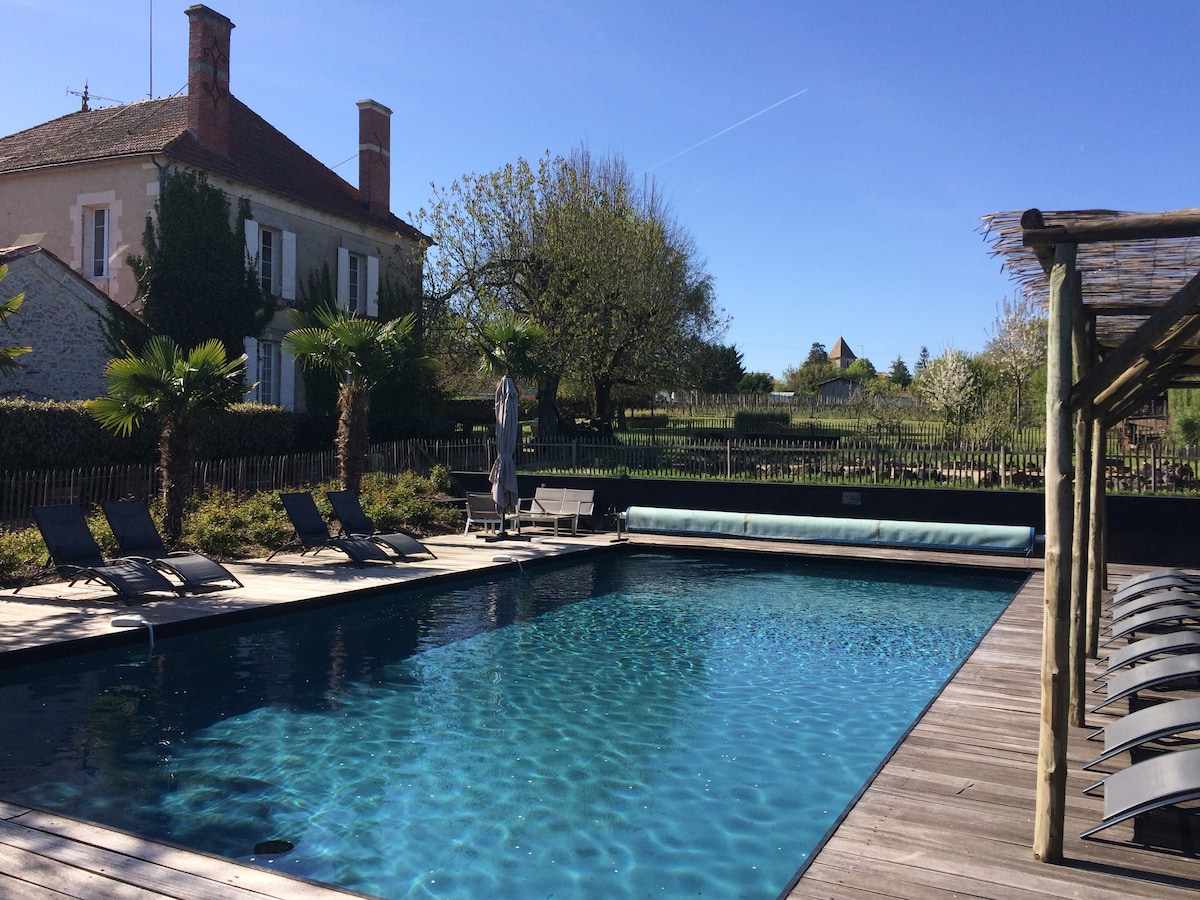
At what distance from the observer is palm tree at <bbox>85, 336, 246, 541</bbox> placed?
1148 cm

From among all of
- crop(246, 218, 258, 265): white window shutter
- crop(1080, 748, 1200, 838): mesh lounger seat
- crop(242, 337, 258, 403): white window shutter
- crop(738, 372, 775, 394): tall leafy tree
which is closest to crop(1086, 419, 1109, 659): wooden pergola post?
crop(1080, 748, 1200, 838): mesh lounger seat

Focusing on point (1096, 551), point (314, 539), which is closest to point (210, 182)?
point (314, 539)

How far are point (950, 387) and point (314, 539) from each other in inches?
808

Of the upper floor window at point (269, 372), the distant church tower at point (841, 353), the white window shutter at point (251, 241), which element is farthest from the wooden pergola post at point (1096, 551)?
the distant church tower at point (841, 353)

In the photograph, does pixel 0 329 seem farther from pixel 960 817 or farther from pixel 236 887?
pixel 960 817

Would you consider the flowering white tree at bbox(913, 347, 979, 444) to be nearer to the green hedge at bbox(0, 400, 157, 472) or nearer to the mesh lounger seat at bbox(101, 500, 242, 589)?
the mesh lounger seat at bbox(101, 500, 242, 589)

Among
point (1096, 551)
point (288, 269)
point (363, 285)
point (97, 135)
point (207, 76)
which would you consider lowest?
point (1096, 551)

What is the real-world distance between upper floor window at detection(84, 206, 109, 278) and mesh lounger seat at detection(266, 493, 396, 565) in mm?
12083

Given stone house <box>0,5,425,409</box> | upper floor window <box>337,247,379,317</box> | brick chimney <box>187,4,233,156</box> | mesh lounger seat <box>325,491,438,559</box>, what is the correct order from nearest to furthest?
mesh lounger seat <box>325,491,438,559</box> < stone house <box>0,5,425,409</box> < brick chimney <box>187,4,233,156</box> < upper floor window <box>337,247,379,317</box>

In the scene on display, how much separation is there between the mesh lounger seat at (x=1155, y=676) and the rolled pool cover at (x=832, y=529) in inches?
382

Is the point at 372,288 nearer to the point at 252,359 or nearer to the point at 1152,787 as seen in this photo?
the point at 252,359

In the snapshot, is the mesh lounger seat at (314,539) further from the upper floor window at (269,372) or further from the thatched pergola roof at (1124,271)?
the upper floor window at (269,372)

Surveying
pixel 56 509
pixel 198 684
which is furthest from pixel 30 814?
pixel 56 509

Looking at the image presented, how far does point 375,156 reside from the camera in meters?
27.3
